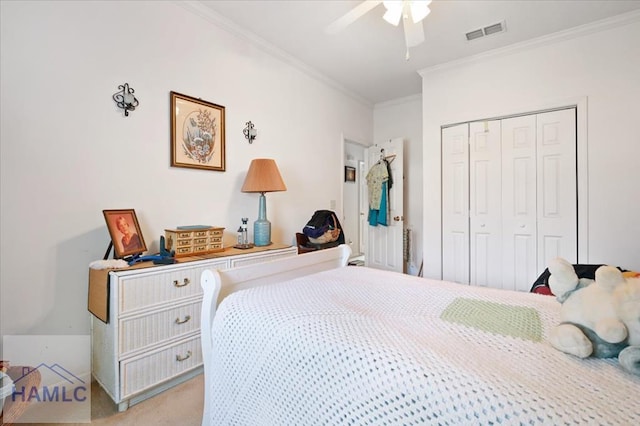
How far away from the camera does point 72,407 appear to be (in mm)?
1568

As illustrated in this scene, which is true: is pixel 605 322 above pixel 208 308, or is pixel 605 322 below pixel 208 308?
above

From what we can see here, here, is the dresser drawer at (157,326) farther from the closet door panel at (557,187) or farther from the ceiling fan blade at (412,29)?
the closet door panel at (557,187)

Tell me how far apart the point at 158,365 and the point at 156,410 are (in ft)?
0.72

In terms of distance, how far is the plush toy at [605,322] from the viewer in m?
0.67

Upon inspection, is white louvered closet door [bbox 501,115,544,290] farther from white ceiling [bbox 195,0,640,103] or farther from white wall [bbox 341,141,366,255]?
white wall [bbox 341,141,366,255]

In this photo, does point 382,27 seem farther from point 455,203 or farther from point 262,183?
point 455,203

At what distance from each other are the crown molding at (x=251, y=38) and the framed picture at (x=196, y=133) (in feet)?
2.18

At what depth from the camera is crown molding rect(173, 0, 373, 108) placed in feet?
7.18

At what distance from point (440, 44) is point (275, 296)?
2.88 meters

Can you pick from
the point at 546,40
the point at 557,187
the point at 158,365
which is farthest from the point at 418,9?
the point at 158,365

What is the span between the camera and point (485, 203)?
9.84 ft

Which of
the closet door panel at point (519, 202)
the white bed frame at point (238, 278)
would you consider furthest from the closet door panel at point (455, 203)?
the white bed frame at point (238, 278)

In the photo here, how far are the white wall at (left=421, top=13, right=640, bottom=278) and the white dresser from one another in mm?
3129

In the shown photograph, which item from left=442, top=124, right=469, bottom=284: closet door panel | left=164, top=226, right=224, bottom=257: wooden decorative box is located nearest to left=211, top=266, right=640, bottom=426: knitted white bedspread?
left=164, top=226, right=224, bottom=257: wooden decorative box
